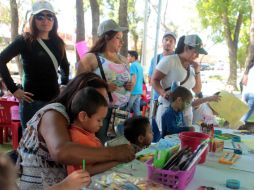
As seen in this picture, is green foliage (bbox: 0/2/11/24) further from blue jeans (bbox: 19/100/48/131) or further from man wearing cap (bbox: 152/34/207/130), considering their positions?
blue jeans (bbox: 19/100/48/131)

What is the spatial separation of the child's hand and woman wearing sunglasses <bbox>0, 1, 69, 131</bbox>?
4.26 ft

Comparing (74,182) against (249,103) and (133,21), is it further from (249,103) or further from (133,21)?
(133,21)

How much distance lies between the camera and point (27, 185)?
1.37m

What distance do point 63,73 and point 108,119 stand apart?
657mm

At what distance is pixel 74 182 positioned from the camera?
1088 millimetres

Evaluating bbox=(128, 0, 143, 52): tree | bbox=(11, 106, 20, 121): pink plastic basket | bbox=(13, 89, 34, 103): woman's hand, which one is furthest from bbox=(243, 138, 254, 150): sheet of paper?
bbox=(128, 0, 143, 52): tree

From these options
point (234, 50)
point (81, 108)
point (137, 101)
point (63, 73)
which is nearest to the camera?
point (81, 108)

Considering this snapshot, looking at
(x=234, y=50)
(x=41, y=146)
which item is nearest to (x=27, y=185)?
(x=41, y=146)

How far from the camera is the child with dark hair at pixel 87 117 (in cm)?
132

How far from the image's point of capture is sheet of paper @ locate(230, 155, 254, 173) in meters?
1.57

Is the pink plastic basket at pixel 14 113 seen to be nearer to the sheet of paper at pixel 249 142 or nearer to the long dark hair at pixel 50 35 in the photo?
the long dark hair at pixel 50 35

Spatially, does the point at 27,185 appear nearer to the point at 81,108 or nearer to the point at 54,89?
the point at 81,108

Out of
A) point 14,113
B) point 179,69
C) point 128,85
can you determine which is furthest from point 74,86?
point 14,113

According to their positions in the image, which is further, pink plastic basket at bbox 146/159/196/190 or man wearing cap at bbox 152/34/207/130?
man wearing cap at bbox 152/34/207/130
